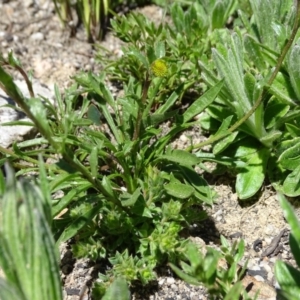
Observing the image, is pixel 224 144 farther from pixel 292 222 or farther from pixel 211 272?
pixel 211 272

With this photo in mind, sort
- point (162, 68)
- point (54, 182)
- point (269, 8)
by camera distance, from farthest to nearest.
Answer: point (269, 8) < point (162, 68) < point (54, 182)

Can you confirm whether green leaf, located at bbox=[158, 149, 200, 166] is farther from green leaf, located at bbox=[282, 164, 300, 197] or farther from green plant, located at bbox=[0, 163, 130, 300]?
green plant, located at bbox=[0, 163, 130, 300]

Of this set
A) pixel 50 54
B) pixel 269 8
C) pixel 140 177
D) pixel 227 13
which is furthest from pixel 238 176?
pixel 50 54

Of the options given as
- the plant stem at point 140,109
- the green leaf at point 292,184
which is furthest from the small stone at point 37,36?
the green leaf at point 292,184

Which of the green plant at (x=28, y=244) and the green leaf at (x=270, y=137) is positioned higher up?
the green leaf at (x=270, y=137)

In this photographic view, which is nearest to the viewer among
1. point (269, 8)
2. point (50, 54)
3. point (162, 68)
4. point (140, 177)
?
point (162, 68)

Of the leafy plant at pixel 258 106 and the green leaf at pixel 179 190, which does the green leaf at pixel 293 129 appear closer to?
the leafy plant at pixel 258 106

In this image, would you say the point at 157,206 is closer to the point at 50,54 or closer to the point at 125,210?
the point at 125,210
